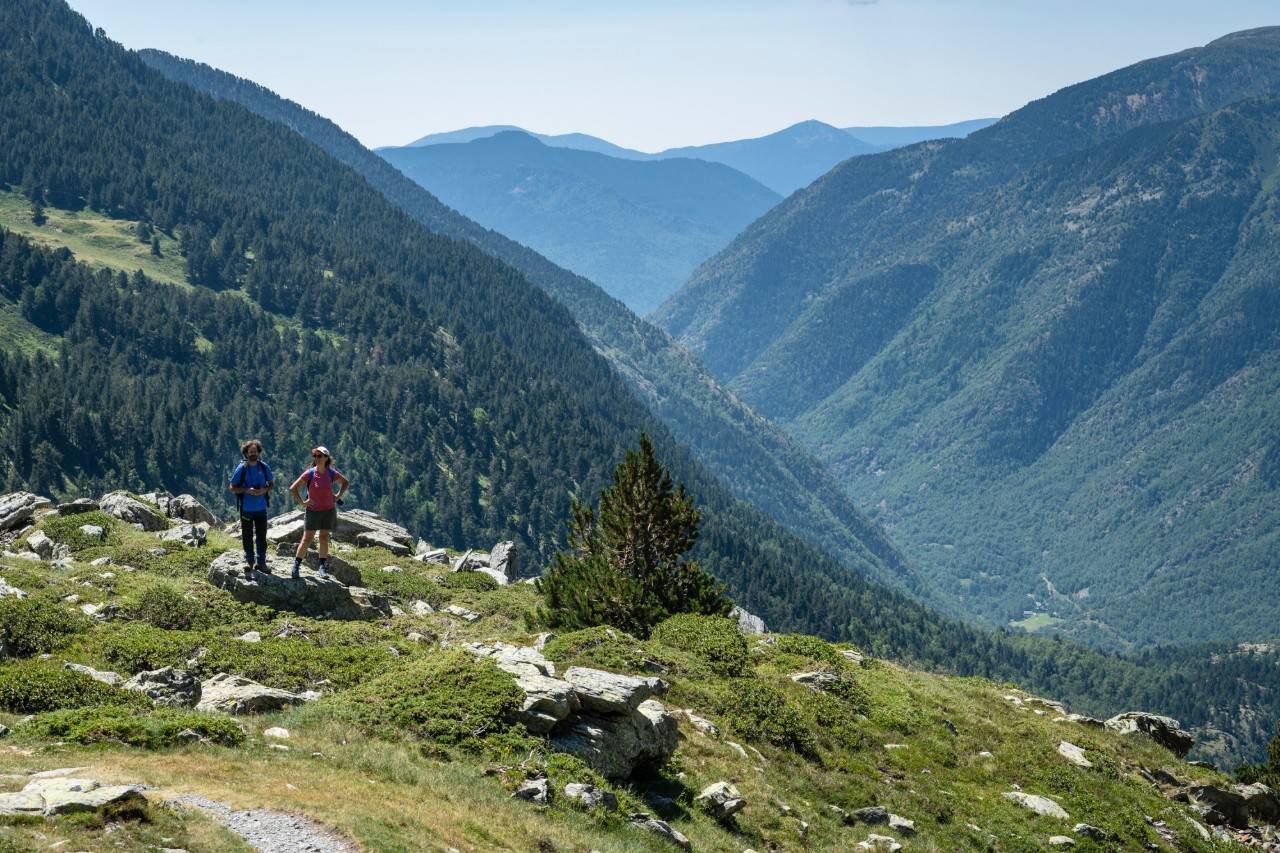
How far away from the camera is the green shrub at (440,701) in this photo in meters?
23.6

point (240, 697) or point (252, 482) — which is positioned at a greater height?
point (252, 482)

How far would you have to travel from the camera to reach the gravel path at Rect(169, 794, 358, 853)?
641 inches

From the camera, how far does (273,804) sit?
17.7 m

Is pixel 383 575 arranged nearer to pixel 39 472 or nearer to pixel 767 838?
pixel 767 838

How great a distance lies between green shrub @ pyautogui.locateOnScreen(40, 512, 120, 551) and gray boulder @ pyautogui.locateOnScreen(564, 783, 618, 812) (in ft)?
89.4

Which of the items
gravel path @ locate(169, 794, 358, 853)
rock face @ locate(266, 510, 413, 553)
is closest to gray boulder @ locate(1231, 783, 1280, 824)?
gravel path @ locate(169, 794, 358, 853)

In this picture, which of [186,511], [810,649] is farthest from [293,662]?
[186,511]

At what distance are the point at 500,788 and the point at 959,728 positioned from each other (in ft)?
78.4

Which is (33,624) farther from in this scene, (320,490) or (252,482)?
(320,490)

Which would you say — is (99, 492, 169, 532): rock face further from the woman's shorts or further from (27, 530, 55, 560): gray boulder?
the woman's shorts

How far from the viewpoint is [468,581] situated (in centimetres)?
5456

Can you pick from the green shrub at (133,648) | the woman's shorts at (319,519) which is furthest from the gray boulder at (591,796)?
the woman's shorts at (319,519)

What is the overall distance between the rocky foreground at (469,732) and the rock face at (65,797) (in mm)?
47

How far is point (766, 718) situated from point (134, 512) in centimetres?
3285
